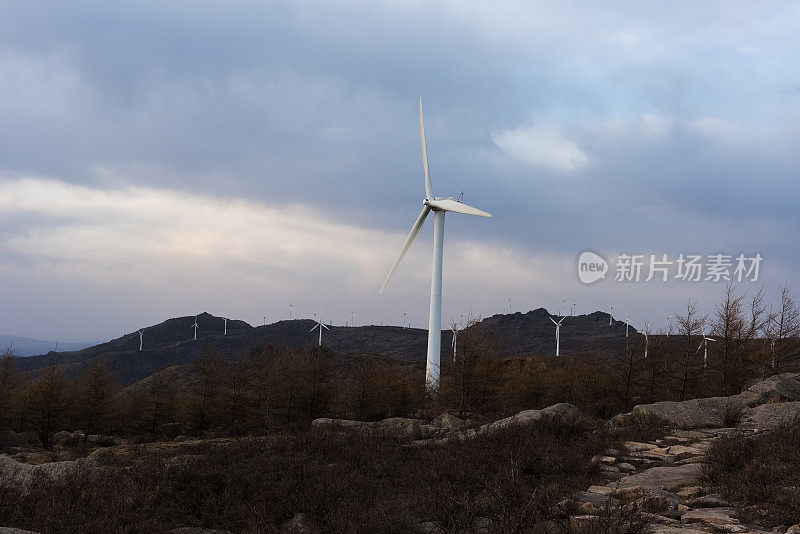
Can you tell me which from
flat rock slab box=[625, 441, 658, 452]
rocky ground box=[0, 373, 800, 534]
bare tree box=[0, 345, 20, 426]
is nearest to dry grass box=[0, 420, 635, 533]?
rocky ground box=[0, 373, 800, 534]

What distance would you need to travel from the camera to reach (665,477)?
41.1ft

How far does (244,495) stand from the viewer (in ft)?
37.5

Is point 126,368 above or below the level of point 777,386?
below

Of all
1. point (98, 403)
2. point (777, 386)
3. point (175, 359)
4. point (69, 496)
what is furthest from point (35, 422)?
point (175, 359)

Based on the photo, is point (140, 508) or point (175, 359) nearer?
point (140, 508)

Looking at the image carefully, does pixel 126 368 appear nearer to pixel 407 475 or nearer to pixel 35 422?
pixel 35 422

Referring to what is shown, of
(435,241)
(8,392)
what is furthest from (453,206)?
(8,392)

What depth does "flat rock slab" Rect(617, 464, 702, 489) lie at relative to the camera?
39.0 feet

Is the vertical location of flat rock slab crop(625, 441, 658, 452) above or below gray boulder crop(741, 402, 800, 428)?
below

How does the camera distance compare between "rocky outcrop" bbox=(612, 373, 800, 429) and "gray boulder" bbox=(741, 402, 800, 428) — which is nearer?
"gray boulder" bbox=(741, 402, 800, 428)

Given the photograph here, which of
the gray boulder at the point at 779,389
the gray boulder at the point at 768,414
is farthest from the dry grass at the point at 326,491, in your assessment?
the gray boulder at the point at 779,389

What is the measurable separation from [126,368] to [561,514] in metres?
169

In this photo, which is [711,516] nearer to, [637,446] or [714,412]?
[637,446]

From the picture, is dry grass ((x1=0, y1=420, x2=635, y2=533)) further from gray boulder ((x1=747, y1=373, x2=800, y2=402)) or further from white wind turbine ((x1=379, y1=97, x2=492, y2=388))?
white wind turbine ((x1=379, y1=97, x2=492, y2=388))
